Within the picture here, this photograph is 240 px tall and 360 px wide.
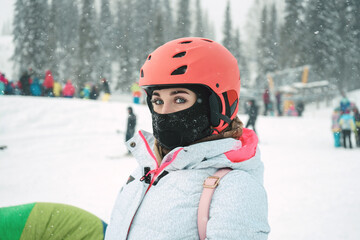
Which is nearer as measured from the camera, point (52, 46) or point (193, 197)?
point (193, 197)

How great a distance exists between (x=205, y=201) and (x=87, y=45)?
125 feet

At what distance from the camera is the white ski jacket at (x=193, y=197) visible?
45.9 inches

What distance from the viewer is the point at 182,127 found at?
5.39 feet

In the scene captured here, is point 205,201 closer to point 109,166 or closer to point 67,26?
point 109,166

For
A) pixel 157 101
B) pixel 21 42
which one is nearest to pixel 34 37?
pixel 21 42

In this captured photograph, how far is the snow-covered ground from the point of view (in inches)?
184

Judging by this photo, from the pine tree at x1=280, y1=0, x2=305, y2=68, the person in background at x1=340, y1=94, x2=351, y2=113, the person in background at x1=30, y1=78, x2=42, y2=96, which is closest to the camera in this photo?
the person in background at x1=340, y1=94, x2=351, y2=113

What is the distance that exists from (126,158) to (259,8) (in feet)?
190

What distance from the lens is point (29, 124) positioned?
540 inches

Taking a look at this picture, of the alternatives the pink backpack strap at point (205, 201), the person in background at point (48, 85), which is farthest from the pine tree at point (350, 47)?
the person in background at point (48, 85)

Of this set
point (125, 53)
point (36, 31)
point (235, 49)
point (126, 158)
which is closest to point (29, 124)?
point (126, 158)

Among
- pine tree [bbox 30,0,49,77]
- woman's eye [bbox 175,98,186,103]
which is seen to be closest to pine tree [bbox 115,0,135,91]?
pine tree [bbox 30,0,49,77]

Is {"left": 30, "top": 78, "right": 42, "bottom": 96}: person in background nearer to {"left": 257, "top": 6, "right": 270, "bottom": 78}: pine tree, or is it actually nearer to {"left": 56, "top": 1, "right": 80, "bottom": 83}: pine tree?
{"left": 56, "top": 1, "right": 80, "bottom": 83}: pine tree

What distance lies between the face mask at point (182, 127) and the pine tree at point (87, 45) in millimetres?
35209
